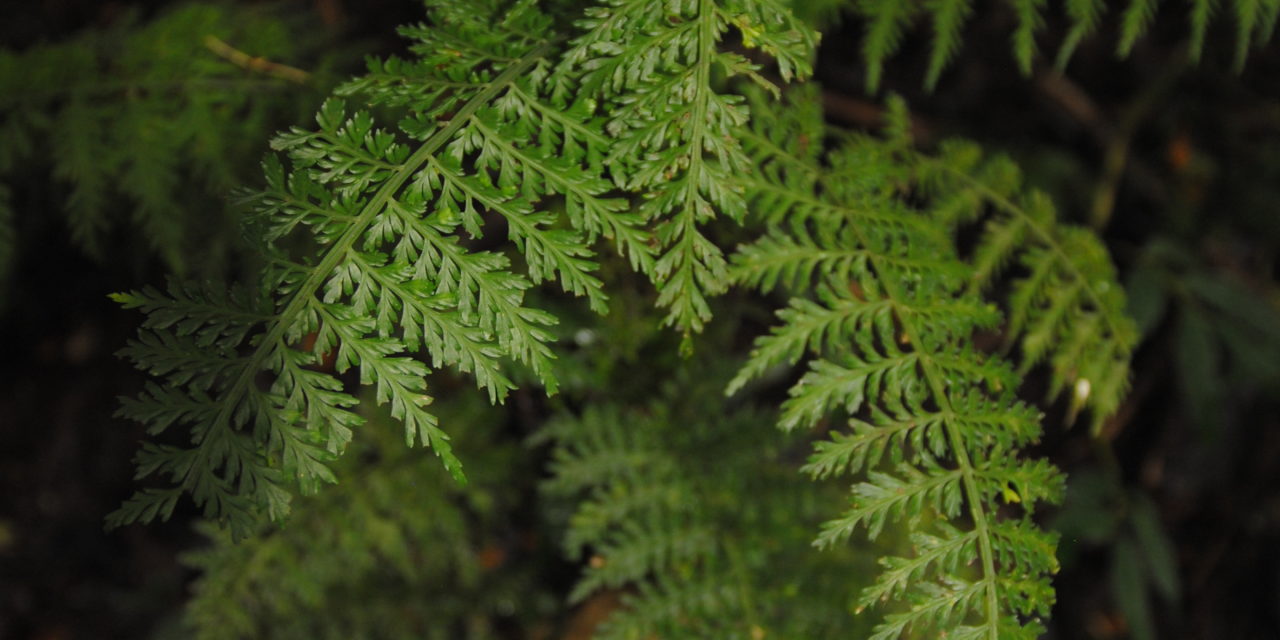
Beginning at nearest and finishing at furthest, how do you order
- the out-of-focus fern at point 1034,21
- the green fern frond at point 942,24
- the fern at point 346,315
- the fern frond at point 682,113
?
the fern at point 346,315 → the fern frond at point 682,113 → the out-of-focus fern at point 1034,21 → the green fern frond at point 942,24

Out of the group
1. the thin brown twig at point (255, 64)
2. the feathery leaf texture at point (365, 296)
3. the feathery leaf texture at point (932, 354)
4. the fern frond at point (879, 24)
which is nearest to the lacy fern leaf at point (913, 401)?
the feathery leaf texture at point (932, 354)

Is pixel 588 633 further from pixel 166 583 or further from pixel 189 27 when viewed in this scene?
pixel 189 27

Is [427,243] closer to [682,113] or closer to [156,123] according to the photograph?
[682,113]

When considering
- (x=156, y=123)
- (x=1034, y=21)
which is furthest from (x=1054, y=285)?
(x=156, y=123)

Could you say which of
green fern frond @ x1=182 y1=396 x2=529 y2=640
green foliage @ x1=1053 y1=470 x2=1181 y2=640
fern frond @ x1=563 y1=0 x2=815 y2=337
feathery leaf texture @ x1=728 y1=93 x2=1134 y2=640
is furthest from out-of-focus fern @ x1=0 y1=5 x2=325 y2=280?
green foliage @ x1=1053 y1=470 x2=1181 y2=640

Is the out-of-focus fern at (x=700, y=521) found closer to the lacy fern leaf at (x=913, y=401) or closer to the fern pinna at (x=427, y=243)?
the lacy fern leaf at (x=913, y=401)

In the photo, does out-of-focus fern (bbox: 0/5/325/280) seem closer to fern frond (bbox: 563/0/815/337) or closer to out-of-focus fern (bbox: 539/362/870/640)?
out-of-focus fern (bbox: 539/362/870/640)
